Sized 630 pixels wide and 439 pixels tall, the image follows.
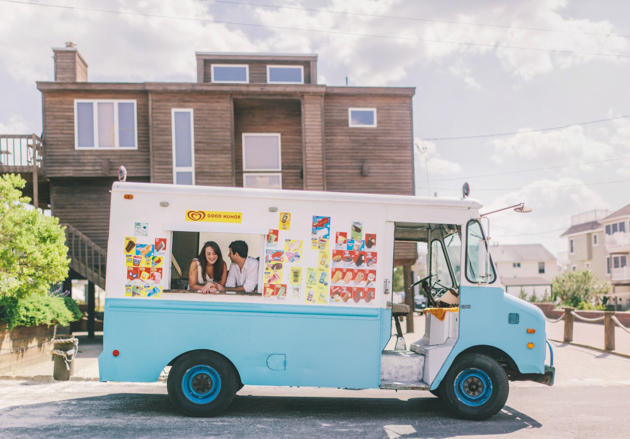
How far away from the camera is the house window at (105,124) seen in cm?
1930

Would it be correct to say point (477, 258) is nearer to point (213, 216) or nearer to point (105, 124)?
point (213, 216)

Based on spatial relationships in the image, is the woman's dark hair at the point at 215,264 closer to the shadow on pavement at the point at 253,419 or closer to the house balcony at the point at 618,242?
the shadow on pavement at the point at 253,419

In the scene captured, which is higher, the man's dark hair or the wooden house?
the wooden house

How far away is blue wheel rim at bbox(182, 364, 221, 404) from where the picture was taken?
6805 mm

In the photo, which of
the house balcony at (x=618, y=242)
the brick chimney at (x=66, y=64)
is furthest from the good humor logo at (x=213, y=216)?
the house balcony at (x=618, y=242)

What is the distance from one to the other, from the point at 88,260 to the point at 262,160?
7435mm

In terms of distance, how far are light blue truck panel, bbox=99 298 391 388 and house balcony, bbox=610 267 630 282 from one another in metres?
44.3

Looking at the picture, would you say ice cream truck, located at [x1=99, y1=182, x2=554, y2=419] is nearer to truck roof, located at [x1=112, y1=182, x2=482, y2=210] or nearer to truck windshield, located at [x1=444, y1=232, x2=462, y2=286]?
truck roof, located at [x1=112, y1=182, x2=482, y2=210]

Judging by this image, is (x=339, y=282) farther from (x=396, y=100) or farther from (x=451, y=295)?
(x=396, y=100)

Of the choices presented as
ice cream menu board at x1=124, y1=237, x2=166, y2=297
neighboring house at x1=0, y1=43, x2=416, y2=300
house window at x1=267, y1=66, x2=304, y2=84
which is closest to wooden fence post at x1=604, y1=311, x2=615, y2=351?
neighboring house at x1=0, y1=43, x2=416, y2=300

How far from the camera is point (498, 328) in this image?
700 cm

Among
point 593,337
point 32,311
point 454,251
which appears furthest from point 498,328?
point 593,337

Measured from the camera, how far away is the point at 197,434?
6059 millimetres

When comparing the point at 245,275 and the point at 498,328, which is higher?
the point at 245,275
